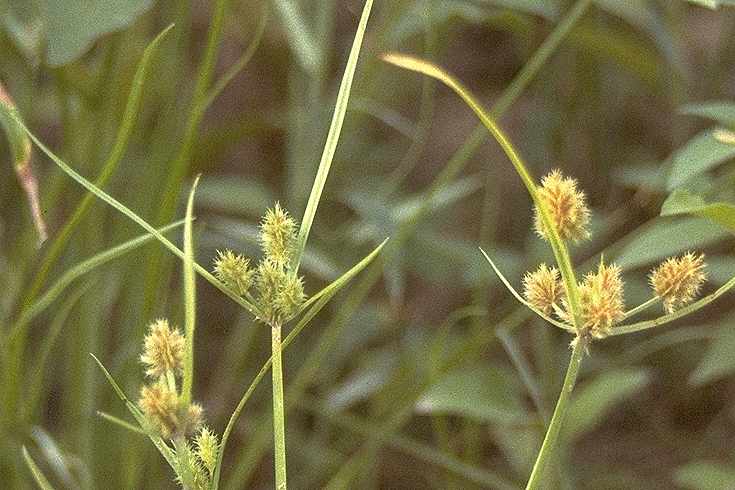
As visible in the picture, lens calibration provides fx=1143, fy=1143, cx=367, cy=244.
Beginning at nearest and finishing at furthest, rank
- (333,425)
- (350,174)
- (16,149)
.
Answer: (16,149) → (333,425) → (350,174)

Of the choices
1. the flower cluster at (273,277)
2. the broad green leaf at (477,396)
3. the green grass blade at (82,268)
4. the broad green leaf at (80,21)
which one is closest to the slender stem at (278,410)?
the flower cluster at (273,277)

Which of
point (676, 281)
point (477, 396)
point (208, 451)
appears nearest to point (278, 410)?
point (208, 451)

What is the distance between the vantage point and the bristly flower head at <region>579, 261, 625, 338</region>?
1.22ft

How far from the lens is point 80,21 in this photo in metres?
0.55

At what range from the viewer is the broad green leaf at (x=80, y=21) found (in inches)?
21.4

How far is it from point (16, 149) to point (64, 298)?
0.37 metres

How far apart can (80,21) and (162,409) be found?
0.88 ft

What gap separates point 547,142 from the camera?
3.52ft

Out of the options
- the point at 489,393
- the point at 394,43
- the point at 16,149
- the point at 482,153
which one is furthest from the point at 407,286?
the point at 16,149

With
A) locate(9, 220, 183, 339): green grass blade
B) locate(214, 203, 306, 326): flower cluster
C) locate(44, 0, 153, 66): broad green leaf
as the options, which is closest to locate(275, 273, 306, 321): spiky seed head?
locate(214, 203, 306, 326): flower cluster

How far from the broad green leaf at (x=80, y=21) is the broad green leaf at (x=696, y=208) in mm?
262

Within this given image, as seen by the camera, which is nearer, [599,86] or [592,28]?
[592,28]

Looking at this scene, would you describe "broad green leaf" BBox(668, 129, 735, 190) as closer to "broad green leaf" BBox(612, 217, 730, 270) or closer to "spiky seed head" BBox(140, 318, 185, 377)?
"broad green leaf" BBox(612, 217, 730, 270)

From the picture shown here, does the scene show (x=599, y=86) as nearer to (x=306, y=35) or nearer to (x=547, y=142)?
(x=547, y=142)
